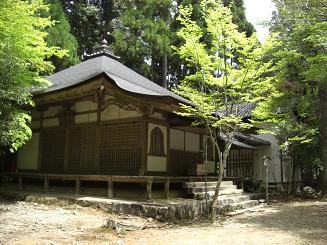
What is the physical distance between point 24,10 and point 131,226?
23.0 feet

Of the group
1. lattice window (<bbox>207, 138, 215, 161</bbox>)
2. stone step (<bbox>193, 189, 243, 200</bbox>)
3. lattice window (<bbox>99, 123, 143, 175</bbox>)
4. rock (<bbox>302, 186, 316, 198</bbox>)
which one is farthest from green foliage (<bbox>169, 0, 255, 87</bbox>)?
lattice window (<bbox>99, 123, 143, 175</bbox>)

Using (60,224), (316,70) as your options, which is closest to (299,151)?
(316,70)

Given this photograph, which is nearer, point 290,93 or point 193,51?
point 193,51

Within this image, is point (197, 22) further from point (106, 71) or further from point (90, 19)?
point (106, 71)

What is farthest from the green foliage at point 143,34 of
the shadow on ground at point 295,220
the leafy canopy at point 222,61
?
the shadow on ground at point 295,220

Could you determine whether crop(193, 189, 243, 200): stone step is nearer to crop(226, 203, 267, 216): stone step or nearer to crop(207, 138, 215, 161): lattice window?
crop(226, 203, 267, 216): stone step

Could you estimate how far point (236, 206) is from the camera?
1222 cm

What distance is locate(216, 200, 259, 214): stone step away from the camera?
1135 cm

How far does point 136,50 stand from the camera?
26609 millimetres

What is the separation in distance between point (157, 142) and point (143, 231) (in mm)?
4670

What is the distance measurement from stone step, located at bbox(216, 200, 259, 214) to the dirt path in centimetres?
66

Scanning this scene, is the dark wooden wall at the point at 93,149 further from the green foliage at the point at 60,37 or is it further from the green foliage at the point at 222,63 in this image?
the green foliage at the point at 60,37

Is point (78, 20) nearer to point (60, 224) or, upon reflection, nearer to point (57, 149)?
point (57, 149)

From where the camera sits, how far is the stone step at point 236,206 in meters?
11.3
